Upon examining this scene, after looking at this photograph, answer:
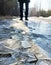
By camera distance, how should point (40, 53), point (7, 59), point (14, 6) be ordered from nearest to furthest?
1. point (7, 59)
2. point (40, 53)
3. point (14, 6)

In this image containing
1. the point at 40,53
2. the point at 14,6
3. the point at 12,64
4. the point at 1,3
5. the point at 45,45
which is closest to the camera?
the point at 12,64

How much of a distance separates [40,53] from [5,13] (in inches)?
736

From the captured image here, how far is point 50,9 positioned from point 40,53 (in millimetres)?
19306

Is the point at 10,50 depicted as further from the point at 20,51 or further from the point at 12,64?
the point at 12,64

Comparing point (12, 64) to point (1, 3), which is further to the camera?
point (1, 3)

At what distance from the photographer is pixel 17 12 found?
25000mm

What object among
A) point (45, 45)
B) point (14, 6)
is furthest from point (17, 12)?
point (45, 45)

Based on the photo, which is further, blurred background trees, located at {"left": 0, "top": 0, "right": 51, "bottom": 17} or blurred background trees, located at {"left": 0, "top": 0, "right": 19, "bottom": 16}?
blurred background trees, located at {"left": 0, "top": 0, "right": 51, "bottom": 17}

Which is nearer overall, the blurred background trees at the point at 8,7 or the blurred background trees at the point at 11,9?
the blurred background trees at the point at 8,7

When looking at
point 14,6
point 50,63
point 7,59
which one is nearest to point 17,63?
point 7,59

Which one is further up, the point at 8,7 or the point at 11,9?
the point at 8,7

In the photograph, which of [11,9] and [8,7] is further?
[11,9]

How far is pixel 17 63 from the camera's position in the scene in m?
4.12

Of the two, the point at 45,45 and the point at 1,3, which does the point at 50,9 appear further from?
the point at 45,45
